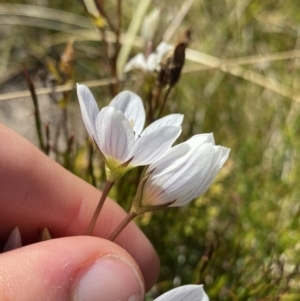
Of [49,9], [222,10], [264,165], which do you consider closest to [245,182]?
[264,165]

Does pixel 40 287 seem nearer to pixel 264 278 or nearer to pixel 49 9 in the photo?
pixel 264 278

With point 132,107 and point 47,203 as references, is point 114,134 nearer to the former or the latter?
point 132,107

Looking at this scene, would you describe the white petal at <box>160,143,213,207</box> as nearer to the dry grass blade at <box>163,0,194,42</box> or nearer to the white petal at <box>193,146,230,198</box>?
the white petal at <box>193,146,230,198</box>

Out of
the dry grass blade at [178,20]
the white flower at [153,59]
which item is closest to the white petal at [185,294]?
the white flower at [153,59]

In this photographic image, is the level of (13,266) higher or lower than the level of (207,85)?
lower

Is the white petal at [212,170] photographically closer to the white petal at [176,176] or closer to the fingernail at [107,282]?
the white petal at [176,176]

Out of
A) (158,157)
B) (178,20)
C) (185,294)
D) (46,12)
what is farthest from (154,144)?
(46,12)

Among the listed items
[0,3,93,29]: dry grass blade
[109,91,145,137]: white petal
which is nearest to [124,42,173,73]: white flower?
[109,91,145,137]: white petal
